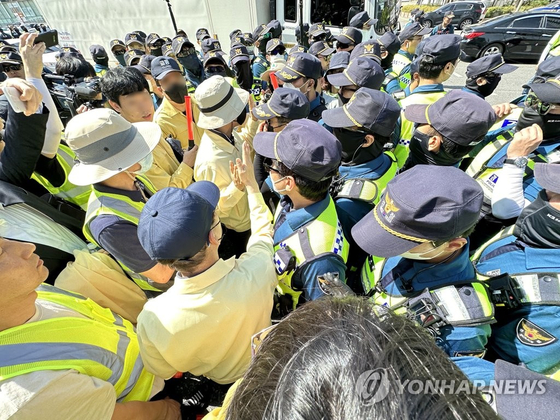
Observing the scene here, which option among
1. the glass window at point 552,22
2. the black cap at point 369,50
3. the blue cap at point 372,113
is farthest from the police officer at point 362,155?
the glass window at point 552,22

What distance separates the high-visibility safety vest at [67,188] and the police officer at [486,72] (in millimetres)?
4534

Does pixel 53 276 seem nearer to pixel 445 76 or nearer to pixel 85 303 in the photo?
pixel 85 303

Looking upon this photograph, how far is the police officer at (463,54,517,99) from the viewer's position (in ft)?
11.1

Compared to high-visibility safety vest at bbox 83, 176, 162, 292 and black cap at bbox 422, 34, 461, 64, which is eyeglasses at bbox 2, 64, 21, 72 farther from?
black cap at bbox 422, 34, 461, 64

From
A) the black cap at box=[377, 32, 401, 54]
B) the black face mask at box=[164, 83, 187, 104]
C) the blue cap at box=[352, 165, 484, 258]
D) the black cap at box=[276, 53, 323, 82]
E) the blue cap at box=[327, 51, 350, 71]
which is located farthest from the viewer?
the black cap at box=[377, 32, 401, 54]

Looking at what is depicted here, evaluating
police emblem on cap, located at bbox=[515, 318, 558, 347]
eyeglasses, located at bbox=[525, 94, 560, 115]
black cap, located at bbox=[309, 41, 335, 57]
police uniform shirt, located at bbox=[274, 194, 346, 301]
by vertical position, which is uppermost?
black cap, located at bbox=[309, 41, 335, 57]

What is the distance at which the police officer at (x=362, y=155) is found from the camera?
84.9 inches

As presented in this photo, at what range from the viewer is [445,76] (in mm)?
3371

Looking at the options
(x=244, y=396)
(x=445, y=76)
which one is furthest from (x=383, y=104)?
(x=244, y=396)

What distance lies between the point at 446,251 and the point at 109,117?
215 centimetres

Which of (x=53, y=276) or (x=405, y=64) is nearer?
(x=53, y=276)

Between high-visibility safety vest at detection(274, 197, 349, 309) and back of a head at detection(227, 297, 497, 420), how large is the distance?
78 cm

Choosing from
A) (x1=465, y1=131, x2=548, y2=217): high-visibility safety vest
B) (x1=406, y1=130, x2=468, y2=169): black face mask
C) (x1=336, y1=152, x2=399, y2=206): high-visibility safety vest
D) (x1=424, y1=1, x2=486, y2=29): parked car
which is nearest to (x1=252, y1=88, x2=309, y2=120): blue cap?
(x1=336, y1=152, x2=399, y2=206): high-visibility safety vest

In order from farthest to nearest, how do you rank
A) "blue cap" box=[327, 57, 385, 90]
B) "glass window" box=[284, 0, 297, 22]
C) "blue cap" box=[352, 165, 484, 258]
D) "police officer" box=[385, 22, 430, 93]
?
"glass window" box=[284, 0, 297, 22]
"police officer" box=[385, 22, 430, 93]
"blue cap" box=[327, 57, 385, 90]
"blue cap" box=[352, 165, 484, 258]
